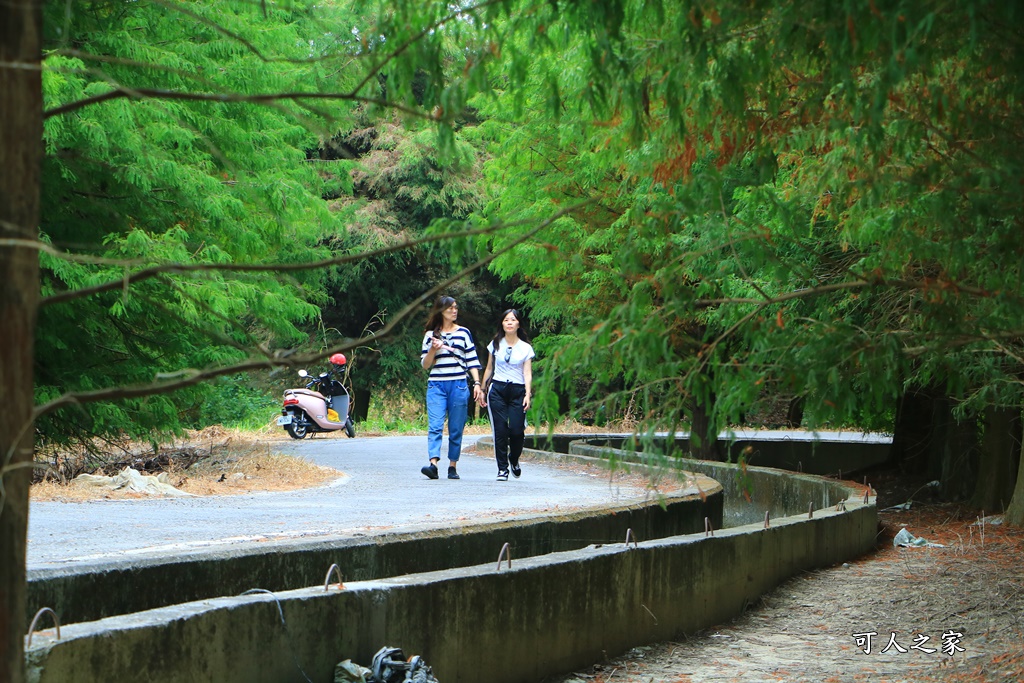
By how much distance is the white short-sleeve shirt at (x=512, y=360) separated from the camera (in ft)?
41.5

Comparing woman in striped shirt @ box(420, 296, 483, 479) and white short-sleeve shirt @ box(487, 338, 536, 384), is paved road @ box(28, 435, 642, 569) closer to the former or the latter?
woman in striped shirt @ box(420, 296, 483, 479)

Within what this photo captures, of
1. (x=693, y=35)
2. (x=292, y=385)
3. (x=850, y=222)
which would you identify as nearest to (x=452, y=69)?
(x=693, y=35)

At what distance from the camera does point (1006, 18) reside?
4.21 m

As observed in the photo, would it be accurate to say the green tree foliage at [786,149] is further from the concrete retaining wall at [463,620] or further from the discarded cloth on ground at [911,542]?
the discarded cloth on ground at [911,542]

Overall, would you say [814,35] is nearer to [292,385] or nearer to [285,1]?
[285,1]

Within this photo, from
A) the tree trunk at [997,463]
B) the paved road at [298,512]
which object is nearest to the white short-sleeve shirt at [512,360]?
the paved road at [298,512]

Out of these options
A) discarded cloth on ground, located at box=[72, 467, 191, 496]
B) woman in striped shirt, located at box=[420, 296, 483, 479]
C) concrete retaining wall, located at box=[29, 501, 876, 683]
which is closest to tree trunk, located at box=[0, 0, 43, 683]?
concrete retaining wall, located at box=[29, 501, 876, 683]

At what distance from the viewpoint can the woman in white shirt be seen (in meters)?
12.6

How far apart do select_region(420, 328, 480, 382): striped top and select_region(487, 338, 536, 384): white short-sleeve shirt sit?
0.60 meters

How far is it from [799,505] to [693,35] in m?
10.9

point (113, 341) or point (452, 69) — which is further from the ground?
point (452, 69)

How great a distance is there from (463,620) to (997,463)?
41.1 feet

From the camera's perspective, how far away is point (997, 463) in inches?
640

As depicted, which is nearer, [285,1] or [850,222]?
[285,1]
